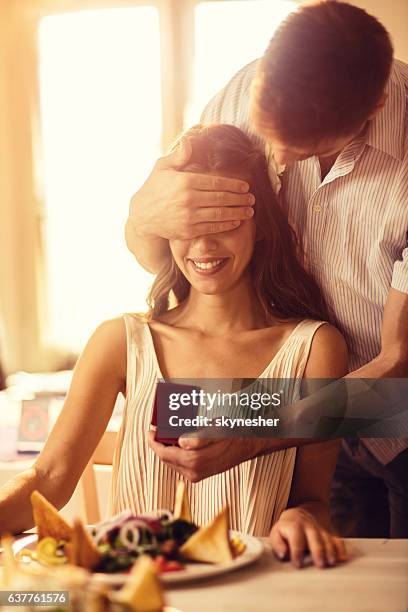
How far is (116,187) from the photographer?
137 cm

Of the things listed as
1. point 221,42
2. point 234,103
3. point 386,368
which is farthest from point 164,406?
point 221,42

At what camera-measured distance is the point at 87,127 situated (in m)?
1.43

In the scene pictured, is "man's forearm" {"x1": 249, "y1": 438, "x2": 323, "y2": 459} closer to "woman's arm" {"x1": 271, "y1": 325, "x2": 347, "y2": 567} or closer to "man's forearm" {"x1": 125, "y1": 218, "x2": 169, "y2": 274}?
Result: "woman's arm" {"x1": 271, "y1": 325, "x2": 347, "y2": 567}

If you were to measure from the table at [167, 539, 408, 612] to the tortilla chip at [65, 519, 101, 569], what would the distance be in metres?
0.08

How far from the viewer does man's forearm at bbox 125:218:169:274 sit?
1.28m

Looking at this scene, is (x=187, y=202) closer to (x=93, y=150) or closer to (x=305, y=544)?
(x=93, y=150)

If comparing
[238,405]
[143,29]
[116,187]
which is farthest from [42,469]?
[143,29]

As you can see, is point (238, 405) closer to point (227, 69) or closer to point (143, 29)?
point (227, 69)

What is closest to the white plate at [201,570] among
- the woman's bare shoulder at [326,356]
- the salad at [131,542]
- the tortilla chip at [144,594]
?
the salad at [131,542]

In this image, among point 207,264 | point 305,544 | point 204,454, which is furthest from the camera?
point 207,264

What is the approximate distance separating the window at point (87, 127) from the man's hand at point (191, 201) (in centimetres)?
10

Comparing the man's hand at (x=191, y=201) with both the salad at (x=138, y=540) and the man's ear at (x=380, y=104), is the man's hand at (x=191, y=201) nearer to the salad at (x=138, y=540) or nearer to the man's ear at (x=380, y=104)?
the man's ear at (x=380, y=104)

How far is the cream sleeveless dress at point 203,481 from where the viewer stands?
1.20 metres

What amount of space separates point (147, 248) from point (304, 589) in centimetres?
60
